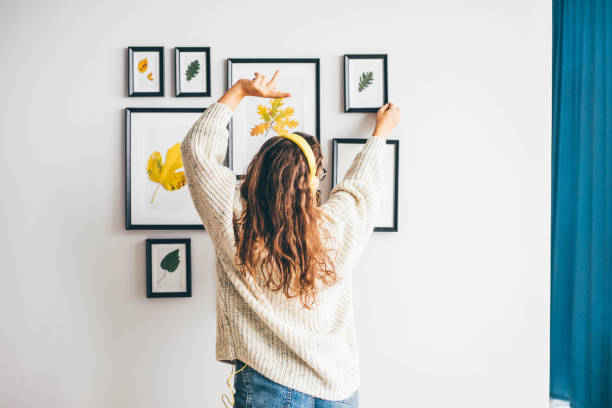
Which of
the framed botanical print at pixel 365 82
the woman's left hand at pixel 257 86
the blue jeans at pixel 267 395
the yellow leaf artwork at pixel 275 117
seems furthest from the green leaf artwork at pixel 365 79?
the blue jeans at pixel 267 395

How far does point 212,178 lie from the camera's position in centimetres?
88

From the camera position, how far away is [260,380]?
0.91m

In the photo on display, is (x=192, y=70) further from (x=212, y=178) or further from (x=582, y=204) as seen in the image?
(x=582, y=204)

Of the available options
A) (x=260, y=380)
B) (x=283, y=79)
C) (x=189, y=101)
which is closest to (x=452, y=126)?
(x=283, y=79)

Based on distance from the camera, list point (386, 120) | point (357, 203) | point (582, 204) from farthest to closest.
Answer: point (582, 204) → point (386, 120) → point (357, 203)

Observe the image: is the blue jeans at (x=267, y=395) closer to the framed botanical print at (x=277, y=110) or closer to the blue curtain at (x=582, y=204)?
the framed botanical print at (x=277, y=110)

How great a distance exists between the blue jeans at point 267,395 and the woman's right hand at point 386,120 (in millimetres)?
846

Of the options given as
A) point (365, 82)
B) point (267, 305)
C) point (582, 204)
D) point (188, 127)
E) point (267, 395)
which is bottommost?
point (267, 395)

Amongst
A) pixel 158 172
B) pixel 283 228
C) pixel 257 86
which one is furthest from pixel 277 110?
pixel 283 228

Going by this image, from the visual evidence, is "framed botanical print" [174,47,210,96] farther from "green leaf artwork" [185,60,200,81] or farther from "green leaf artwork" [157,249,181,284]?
"green leaf artwork" [157,249,181,284]

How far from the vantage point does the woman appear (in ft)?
2.83

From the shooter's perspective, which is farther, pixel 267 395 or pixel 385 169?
pixel 385 169

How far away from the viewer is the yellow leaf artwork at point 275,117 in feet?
4.36

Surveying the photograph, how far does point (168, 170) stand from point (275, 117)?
17.8 inches
